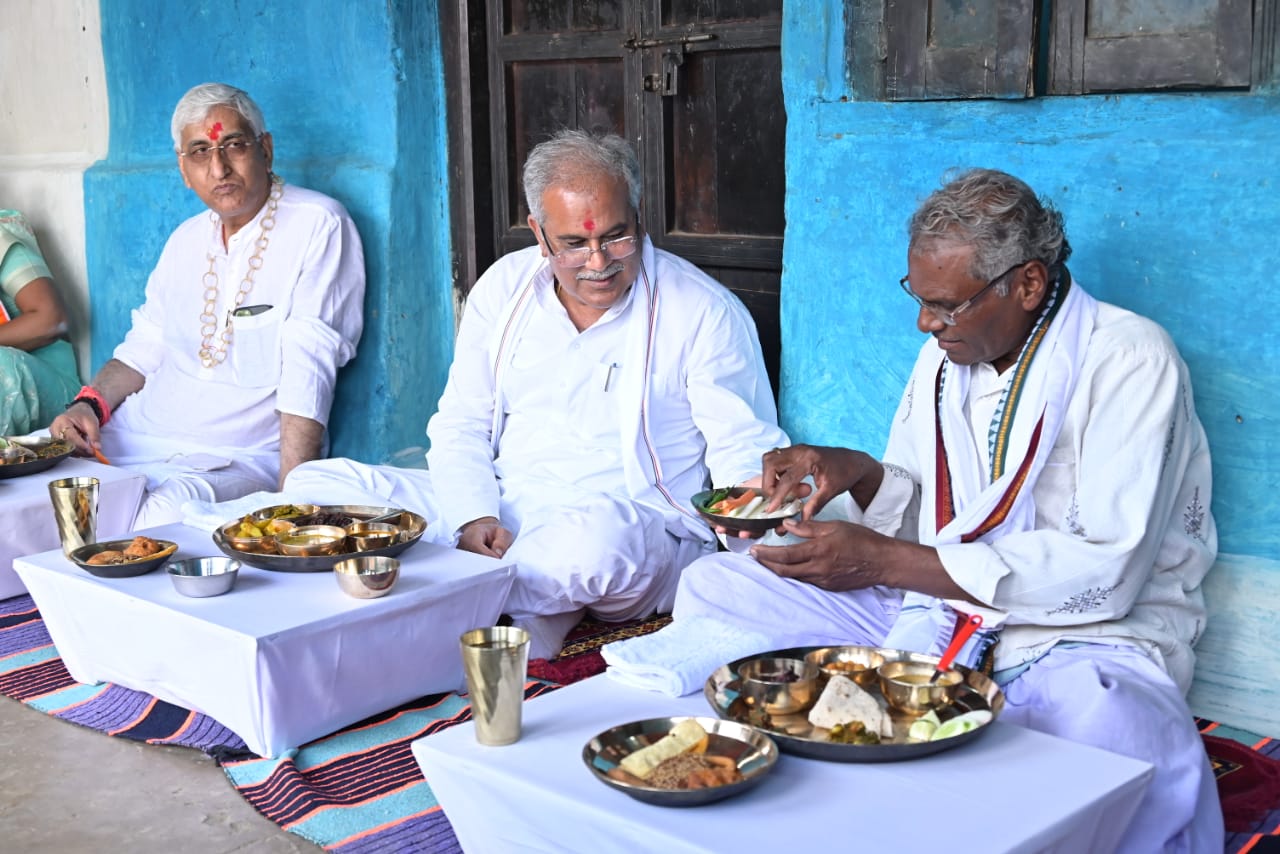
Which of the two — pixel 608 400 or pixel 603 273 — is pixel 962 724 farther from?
pixel 608 400

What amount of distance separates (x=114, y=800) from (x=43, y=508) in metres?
1.57

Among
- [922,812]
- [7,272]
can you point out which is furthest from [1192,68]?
[7,272]

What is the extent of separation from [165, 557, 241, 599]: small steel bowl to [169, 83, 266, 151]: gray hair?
224 centimetres

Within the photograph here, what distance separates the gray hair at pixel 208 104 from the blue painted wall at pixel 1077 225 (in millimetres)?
2146

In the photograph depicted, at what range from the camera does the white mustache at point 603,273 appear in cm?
390

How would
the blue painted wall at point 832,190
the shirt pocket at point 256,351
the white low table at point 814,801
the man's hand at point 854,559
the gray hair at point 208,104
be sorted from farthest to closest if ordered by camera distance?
the shirt pocket at point 256,351 < the gray hair at point 208,104 < the blue painted wall at point 832,190 < the man's hand at point 854,559 < the white low table at point 814,801

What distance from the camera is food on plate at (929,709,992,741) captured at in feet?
7.23

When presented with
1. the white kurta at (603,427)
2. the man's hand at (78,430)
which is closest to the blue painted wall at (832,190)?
the white kurta at (603,427)

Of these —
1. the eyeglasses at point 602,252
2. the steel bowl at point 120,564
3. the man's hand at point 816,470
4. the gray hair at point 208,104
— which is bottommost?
the steel bowl at point 120,564

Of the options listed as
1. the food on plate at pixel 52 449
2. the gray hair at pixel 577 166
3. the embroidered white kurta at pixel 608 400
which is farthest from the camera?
the food on plate at pixel 52 449

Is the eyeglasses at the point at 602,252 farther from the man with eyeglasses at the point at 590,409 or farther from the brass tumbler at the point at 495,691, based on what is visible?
the brass tumbler at the point at 495,691

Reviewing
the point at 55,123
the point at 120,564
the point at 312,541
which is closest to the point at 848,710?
the point at 312,541

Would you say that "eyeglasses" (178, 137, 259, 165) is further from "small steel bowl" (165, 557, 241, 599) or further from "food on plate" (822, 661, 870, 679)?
"food on plate" (822, 661, 870, 679)

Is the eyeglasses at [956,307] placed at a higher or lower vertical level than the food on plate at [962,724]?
higher
